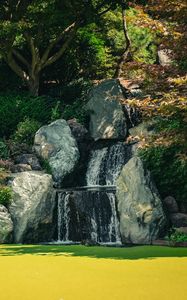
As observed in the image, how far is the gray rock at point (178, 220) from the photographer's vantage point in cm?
1355

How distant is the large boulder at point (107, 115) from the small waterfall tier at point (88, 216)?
5699 mm

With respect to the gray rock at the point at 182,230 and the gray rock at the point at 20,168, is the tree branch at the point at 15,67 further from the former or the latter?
the gray rock at the point at 182,230

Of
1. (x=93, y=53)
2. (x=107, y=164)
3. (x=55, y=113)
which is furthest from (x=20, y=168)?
(x=93, y=53)

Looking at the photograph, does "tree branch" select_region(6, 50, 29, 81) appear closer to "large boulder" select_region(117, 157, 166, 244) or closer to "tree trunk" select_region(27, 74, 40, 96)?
"tree trunk" select_region(27, 74, 40, 96)

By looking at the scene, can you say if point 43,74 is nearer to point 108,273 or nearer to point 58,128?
point 58,128

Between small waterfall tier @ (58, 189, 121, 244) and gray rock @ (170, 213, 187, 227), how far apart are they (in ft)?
5.62

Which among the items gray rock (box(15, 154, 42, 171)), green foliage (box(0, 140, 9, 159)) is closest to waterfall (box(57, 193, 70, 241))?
gray rock (box(15, 154, 42, 171))

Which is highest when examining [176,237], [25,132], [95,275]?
A: [25,132]

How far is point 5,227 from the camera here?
13.1 m

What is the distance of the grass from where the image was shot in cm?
575

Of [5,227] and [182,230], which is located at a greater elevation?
[5,227]

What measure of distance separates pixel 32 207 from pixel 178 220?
428 centimetres

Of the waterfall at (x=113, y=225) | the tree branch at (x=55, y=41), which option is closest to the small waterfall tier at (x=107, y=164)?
the waterfall at (x=113, y=225)

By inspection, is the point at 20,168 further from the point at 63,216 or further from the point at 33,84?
the point at 33,84
